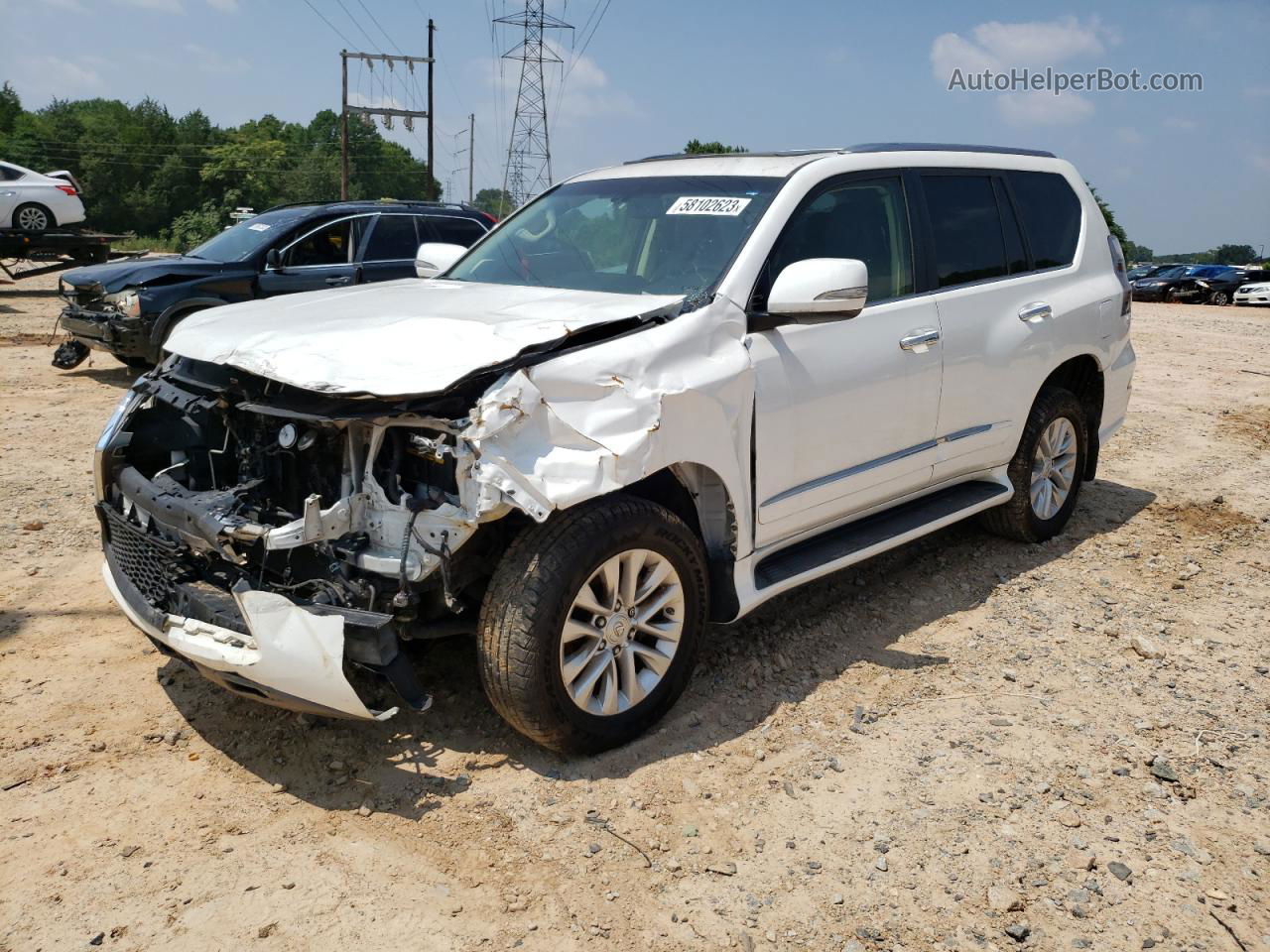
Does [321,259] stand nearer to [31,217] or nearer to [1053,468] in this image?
[1053,468]

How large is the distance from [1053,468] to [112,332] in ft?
26.7

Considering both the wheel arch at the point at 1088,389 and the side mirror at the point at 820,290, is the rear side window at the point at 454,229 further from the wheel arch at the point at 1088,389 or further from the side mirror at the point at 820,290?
the side mirror at the point at 820,290

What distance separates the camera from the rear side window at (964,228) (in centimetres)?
457

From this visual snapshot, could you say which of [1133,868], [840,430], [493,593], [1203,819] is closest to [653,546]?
[493,593]

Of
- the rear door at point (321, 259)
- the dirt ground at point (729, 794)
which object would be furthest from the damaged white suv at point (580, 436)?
the rear door at point (321, 259)

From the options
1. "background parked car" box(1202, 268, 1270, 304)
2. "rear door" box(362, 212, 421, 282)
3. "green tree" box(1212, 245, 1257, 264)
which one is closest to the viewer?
"rear door" box(362, 212, 421, 282)

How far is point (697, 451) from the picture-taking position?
336 cm

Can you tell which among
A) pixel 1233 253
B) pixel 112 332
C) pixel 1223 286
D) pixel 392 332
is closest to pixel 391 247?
pixel 112 332

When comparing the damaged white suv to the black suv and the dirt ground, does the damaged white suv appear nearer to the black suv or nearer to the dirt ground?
the dirt ground

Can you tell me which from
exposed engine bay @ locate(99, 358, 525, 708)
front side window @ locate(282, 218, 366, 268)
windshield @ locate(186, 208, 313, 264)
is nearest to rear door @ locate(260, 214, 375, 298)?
front side window @ locate(282, 218, 366, 268)

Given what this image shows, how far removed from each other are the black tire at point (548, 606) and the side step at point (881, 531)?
0.75 metres

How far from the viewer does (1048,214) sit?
5.36 m

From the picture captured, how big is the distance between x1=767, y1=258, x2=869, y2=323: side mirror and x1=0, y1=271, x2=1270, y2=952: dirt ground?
150 centimetres

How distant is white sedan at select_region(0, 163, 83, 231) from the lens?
1819 cm
